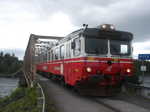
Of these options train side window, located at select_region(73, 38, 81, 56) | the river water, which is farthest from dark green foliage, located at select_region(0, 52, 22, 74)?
train side window, located at select_region(73, 38, 81, 56)

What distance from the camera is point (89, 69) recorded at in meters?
9.53

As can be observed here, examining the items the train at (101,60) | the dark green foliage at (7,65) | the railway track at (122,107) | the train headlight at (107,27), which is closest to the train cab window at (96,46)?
the train at (101,60)

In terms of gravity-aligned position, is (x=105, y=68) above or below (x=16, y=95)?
above

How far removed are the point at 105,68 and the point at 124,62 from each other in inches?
42.9

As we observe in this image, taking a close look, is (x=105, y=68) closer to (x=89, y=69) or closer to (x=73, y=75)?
(x=89, y=69)

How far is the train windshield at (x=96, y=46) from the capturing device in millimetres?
9820

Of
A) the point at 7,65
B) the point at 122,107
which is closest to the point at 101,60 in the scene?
the point at 122,107

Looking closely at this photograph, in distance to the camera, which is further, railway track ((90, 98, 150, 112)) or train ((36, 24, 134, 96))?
train ((36, 24, 134, 96))

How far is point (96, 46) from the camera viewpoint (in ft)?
32.8

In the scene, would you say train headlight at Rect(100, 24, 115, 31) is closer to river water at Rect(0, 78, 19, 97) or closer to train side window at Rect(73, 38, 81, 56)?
train side window at Rect(73, 38, 81, 56)

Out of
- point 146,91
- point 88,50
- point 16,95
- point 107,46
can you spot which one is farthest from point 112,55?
point 16,95

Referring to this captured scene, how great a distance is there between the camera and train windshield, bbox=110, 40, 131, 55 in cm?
1025

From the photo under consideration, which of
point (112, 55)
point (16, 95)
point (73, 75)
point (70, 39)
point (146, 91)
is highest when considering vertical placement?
point (70, 39)

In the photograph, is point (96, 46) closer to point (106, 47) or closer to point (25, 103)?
point (106, 47)
